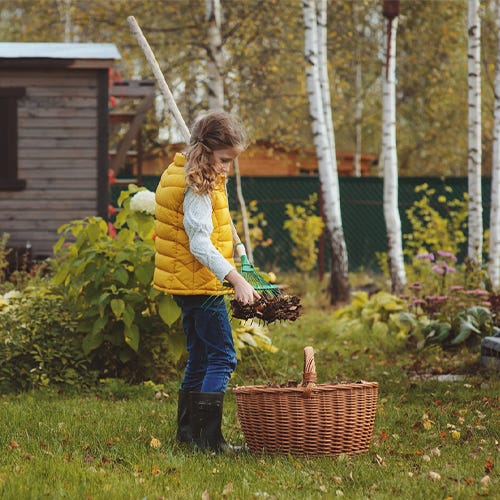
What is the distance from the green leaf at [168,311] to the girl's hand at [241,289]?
1.98 meters

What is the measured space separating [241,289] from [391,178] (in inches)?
328

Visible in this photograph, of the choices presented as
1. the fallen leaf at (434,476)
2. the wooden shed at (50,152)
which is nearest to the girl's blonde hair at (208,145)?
the fallen leaf at (434,476)

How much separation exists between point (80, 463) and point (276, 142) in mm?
16280

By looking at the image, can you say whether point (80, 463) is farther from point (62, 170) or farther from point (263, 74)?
point (263, 74)

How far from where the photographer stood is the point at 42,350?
6.96 m

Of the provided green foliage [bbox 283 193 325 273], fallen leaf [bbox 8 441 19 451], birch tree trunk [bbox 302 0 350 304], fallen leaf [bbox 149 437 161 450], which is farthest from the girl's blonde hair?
green foliage [bbox 283 193 325 273]

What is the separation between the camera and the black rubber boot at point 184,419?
5.07 metres

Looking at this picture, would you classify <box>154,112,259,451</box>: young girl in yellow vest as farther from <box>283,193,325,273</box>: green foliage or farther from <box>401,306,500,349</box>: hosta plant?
<box>283,193,325,273</box>: green foliage

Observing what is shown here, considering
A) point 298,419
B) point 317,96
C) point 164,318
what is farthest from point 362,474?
point 317,96

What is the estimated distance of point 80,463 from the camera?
447 cm

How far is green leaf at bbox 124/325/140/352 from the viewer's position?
22.1 ft

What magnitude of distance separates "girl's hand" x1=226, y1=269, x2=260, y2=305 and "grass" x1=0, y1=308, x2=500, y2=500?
755 millimetres

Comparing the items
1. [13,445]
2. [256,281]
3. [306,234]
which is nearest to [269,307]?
[256,281]

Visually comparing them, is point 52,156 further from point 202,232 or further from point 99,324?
point 202,232
